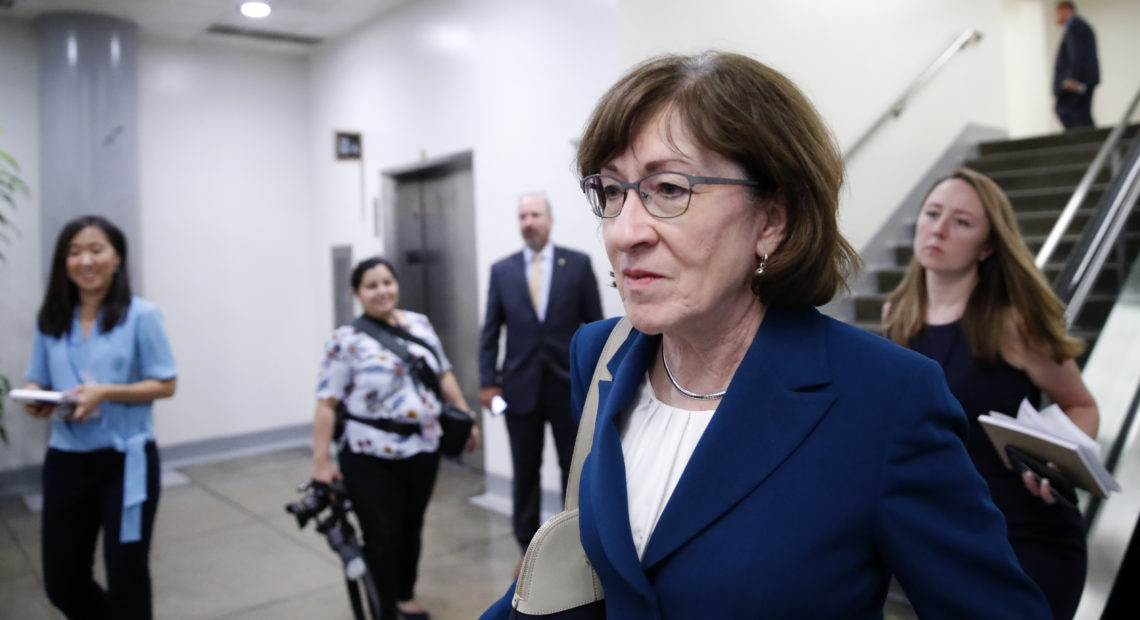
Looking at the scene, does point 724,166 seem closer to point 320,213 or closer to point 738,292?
point 738,292

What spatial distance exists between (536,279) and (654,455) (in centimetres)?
349

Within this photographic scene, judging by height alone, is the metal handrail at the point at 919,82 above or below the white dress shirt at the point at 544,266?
above

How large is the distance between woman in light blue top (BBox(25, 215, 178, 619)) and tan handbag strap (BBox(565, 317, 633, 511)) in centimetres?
234

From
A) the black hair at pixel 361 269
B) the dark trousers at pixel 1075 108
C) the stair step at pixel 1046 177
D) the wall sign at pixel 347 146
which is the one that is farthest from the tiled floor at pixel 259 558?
the dark trousers at pixel 1075 108

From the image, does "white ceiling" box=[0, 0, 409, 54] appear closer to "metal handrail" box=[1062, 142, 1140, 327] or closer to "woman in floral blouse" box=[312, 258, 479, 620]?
"woman in floral blouse" box=[312, 258, 479, 620]

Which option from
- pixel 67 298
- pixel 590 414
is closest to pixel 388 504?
pixel 67 298

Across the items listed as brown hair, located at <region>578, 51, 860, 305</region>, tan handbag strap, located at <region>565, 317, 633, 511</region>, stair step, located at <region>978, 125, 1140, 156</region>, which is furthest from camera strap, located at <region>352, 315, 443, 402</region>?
stair step, located at <region>978, 125, 1140, 156</region>

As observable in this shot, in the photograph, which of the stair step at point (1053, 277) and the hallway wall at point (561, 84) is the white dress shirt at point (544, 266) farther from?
the stair step at point (1053, 277)

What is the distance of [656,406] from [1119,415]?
8.05ft

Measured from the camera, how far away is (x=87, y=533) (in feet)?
9.70

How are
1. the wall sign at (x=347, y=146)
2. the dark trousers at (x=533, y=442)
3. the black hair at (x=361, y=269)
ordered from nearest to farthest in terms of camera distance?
the black hair at (x=361, y=269) < the dark trousers at (x=533, y=442) < the wall sign at (x=347, y=146)

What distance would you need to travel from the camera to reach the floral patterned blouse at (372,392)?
11.3ft

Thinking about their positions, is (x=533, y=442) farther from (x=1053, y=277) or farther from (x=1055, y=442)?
(x=1053, y=277)

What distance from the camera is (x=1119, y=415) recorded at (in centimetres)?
283
